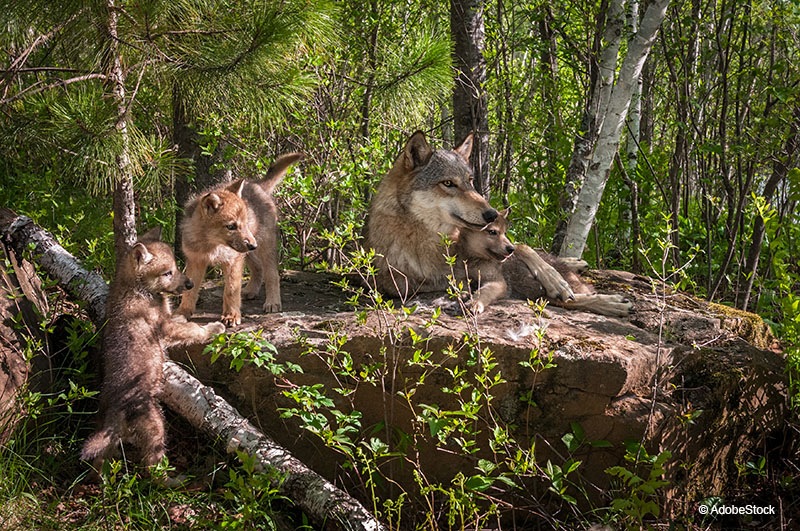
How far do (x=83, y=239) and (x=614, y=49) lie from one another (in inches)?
218

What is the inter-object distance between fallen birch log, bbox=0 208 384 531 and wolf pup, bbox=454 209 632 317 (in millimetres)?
1923

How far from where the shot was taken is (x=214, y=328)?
416 cm

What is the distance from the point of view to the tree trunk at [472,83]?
6934 mm

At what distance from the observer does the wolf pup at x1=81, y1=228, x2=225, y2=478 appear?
3619 millimetres

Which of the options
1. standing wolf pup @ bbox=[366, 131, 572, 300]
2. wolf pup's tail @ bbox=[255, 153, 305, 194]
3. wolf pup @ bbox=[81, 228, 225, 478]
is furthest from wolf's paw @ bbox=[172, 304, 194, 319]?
standing wolf pup @ bbox=[366, 131, 572, 300]

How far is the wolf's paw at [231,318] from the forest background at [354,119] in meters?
0.77

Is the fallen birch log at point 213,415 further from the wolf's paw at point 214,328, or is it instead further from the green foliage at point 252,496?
the wolf's paw at point 214,328

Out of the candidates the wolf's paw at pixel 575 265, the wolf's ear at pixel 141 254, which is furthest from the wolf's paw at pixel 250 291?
the wolf's paw at pixel 575 265

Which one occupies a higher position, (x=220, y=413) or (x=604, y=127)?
(x=604, y=127)

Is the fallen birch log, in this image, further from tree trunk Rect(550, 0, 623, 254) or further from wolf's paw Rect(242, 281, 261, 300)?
tree trunk Rect(550, 0, 623, 254)

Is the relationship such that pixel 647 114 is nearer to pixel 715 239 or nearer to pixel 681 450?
pixel 715 239

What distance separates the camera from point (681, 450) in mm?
3799

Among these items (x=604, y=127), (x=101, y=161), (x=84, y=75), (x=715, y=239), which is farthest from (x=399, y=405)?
(x=715, y=239)

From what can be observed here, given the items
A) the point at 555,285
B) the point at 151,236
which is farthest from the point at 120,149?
the point at 555,285
